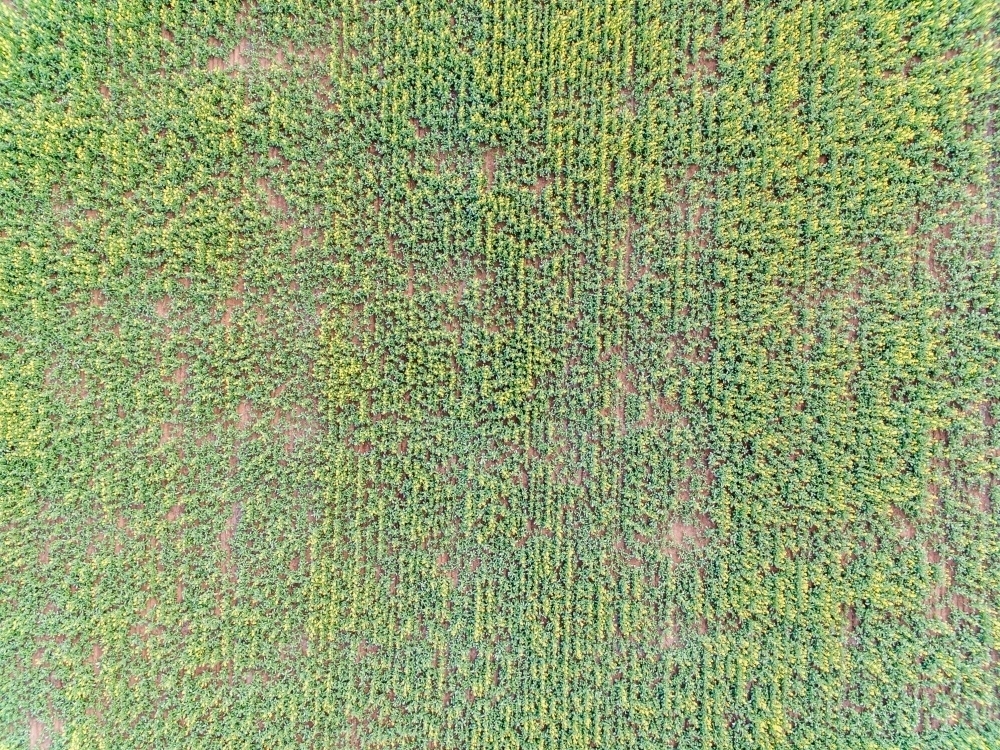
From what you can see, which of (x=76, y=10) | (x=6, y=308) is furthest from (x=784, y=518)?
(x=76, y=10)

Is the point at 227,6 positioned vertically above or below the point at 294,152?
above

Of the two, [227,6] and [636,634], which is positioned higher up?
[227,6]

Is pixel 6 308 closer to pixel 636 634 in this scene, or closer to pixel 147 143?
pixel 147 143

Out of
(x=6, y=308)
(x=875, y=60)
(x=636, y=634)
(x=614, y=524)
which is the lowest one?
(x=636, y=634)

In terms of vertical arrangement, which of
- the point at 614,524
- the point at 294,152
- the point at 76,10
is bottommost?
the point at 614,524

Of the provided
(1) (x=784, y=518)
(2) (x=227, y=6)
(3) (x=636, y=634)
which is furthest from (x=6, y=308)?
(1) (x=784, y=518)

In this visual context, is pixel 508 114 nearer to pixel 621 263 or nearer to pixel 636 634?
pixel 621 263
